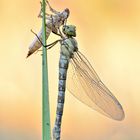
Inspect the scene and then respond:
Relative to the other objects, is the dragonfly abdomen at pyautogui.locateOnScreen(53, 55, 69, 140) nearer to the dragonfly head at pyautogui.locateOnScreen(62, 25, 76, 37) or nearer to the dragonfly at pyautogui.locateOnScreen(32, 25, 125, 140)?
the dragonfly at pyautogui.locateOnScreen(32, 25, 125, 140)

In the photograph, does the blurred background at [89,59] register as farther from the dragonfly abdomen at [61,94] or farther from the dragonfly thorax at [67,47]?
the dragonfly abdomen at [61,94]

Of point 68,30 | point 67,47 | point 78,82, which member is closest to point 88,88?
point 78,82

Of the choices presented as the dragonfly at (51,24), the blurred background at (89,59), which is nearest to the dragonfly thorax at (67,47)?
the dragonfly at (51,24)

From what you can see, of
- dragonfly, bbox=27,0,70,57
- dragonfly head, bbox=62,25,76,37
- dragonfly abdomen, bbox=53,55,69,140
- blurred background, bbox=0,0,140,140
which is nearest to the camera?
dragonfly, bbox=27,0,70,57

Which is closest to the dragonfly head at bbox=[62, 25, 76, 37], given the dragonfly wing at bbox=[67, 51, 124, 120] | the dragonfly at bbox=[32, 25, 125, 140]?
Result: the dragonfly at bbox=[32, 25, 125, 140]

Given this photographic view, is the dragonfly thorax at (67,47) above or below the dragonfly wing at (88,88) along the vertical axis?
above

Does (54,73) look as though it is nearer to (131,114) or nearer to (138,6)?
(131,114)
